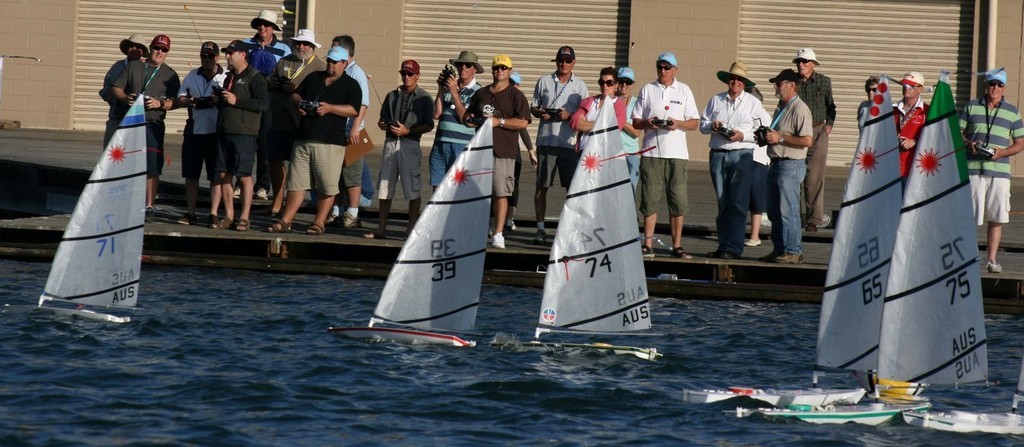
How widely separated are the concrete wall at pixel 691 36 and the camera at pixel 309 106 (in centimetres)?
1172

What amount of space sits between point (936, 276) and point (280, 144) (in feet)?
28.2

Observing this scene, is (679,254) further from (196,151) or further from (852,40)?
(852,40)

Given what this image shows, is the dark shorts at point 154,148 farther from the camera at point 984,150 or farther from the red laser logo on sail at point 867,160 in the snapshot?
the red laser logo on sail at point 867,160

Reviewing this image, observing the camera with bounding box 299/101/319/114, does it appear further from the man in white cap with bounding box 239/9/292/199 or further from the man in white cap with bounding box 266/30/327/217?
the man in white cap with bounding box 239/9/292/199

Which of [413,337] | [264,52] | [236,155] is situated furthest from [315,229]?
[413,337]

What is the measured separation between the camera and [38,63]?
27219mm

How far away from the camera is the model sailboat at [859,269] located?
9.86 metres

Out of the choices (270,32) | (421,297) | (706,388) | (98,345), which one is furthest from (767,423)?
(270,32)

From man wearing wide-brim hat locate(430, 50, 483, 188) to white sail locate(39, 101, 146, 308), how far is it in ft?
12.4

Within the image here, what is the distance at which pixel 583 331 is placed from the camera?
38.5 ft

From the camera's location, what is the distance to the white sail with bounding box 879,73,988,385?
9445 millimetres

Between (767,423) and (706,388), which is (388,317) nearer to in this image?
(706,388)

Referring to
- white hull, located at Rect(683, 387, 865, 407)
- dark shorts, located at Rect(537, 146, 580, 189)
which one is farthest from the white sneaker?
white hull, located at Rect(683, 387, 865, 407)

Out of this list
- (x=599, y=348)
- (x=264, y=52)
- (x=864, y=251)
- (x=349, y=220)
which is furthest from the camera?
(x=264, y=52)
